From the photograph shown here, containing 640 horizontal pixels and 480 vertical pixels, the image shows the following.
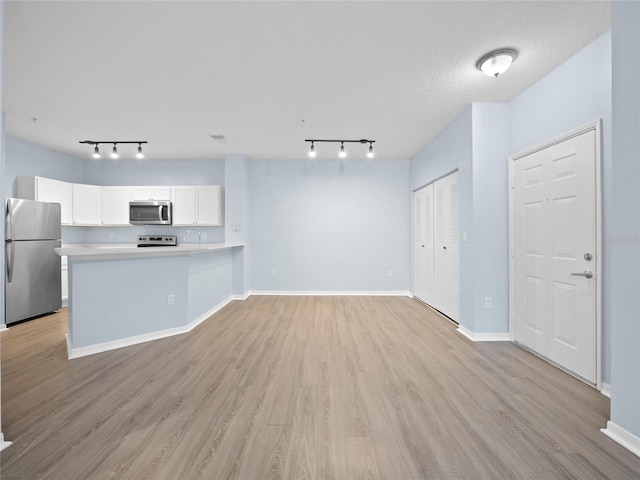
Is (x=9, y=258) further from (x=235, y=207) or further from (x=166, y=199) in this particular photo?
(x=235, y=207)

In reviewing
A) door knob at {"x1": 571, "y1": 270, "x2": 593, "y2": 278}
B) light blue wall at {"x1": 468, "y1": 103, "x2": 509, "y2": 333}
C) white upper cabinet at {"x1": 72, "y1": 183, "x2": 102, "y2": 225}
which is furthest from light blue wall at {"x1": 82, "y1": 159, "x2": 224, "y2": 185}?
door knob at {"x1": 571, "y1": 270, "x2": 593, "y2": 278}

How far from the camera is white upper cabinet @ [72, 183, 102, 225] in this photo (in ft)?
17.5

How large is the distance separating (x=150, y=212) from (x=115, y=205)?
0.83 meters

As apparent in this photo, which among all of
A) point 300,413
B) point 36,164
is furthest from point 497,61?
point 36,164

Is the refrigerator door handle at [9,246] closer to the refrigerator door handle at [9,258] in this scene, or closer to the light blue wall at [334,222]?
the refrigerator door handle at [9,258]

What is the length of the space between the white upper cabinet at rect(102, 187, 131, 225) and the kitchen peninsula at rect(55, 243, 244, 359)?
8.91ft

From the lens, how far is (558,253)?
2.65 m

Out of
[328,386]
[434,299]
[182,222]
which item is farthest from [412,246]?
[182,222]

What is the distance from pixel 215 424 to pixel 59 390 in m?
1.42

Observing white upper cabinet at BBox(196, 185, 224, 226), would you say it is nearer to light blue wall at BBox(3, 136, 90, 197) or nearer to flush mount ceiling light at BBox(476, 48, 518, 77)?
light blue wall at BBox(3, 136, 90, 197)

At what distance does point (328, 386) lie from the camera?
7.51ft

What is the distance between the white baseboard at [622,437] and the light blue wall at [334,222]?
4.15 m

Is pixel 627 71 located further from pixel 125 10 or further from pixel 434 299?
pixel 434 299

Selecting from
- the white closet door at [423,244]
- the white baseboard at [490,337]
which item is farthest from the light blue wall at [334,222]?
the white baseboard at [490,337]
